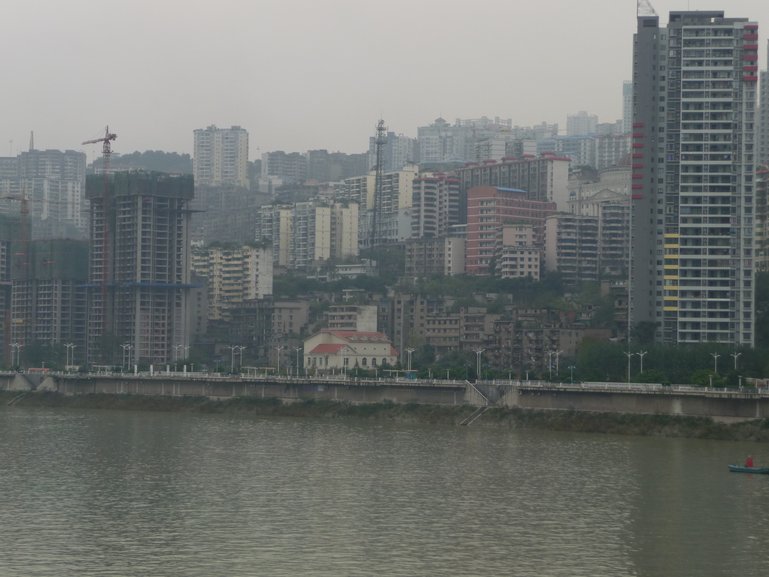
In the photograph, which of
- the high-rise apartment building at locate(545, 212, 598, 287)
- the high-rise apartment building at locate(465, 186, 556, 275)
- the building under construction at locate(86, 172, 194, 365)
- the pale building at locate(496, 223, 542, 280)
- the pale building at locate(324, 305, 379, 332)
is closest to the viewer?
the pale building at locate(324, 305, 379, 332)

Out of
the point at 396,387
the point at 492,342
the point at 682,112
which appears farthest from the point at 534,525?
the point at 492,342

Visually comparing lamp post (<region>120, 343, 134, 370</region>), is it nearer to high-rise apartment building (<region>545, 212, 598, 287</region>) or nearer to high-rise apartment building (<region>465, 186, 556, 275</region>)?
high-rise apartment building (<region>465, 186, 556, 275</region>)

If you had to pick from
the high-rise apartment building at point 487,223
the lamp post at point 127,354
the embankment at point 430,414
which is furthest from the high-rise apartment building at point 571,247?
the embankment at point 430,414

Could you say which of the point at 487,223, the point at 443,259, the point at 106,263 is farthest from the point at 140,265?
the point at 487,223

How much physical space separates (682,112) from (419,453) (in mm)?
64317

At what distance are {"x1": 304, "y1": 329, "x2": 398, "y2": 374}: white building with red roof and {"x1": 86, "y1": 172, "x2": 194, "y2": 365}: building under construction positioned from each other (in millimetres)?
26836

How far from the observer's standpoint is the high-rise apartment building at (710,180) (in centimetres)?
13038

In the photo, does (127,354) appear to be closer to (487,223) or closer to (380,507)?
(487,223)

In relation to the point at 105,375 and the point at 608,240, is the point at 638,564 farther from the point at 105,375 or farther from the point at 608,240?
the point at 608,240

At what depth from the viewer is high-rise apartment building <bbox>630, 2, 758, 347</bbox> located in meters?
130

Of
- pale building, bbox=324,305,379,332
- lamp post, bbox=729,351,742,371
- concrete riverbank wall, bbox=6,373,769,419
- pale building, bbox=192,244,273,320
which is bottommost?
concrete riverbank wall, bbox=6,373,769,419

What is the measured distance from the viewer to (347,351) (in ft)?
475

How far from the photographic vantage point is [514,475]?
68.1m

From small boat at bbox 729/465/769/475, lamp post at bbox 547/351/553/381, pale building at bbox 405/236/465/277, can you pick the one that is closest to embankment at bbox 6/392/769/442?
lamp post at bbox 547/351/553/381
